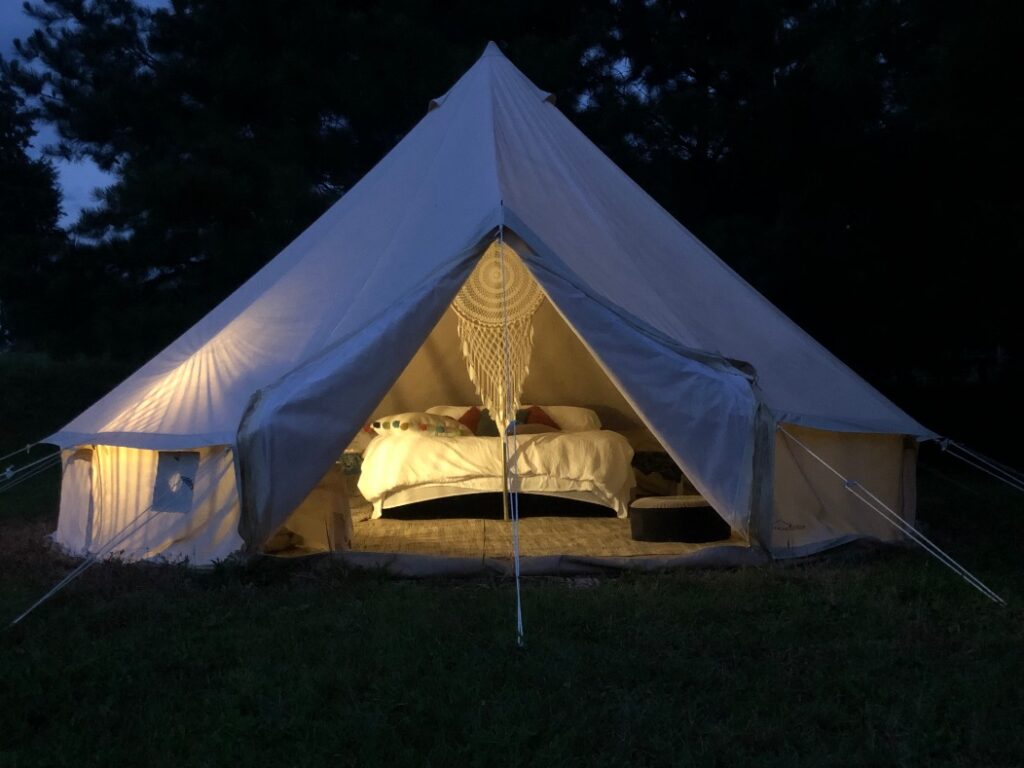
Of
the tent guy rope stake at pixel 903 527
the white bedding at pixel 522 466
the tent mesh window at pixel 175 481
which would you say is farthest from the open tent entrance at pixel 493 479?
the tent guy rope stake at pixel 903 527

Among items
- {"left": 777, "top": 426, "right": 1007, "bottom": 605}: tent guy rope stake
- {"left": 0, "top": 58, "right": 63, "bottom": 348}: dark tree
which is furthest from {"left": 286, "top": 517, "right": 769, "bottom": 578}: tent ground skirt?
{"left": 0, "top": 58, "right": 63, "bottom": 348}: dark tree

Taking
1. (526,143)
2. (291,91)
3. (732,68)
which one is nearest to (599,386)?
(526,143)

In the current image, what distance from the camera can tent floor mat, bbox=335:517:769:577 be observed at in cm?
435

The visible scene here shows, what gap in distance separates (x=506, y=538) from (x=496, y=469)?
25.4 inches

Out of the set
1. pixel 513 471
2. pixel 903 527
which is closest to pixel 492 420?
pixel 513 471

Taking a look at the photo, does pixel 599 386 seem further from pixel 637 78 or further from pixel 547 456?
pixel 637 78

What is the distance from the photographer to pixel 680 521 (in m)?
4.93

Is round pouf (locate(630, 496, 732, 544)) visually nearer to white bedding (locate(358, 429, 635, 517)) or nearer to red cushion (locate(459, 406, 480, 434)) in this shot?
white bedding (locate(358, 429, 635, 517))

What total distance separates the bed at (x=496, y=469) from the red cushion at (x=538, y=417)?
0.52 metres

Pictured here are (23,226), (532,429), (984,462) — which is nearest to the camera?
(984,462)

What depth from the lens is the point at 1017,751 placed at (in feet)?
8.58

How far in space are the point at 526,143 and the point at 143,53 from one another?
669 cm

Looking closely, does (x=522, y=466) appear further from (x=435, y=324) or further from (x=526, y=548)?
(x=435, y=324)

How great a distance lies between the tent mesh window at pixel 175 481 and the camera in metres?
4.58
